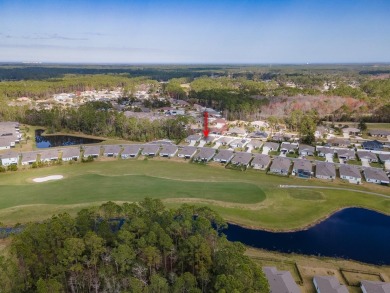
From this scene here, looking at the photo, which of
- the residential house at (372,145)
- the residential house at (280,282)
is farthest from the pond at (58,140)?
the residential house at (372,145)

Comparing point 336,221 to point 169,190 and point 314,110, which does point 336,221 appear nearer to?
point 169,190

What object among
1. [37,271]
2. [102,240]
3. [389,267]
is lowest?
[389,267]

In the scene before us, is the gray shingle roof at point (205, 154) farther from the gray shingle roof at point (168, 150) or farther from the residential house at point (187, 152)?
the gray shingle roof at point (168, 150)

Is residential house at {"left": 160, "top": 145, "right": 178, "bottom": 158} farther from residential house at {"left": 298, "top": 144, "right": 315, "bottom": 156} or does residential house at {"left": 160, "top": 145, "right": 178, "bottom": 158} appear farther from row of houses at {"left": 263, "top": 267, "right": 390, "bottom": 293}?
row of houses at {"left": 263, "top": 267, "right": 390, "bottom": 293}

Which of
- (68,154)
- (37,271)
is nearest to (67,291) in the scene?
(37,271)

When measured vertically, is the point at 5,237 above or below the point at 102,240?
below

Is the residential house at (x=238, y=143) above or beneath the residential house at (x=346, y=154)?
beneath
